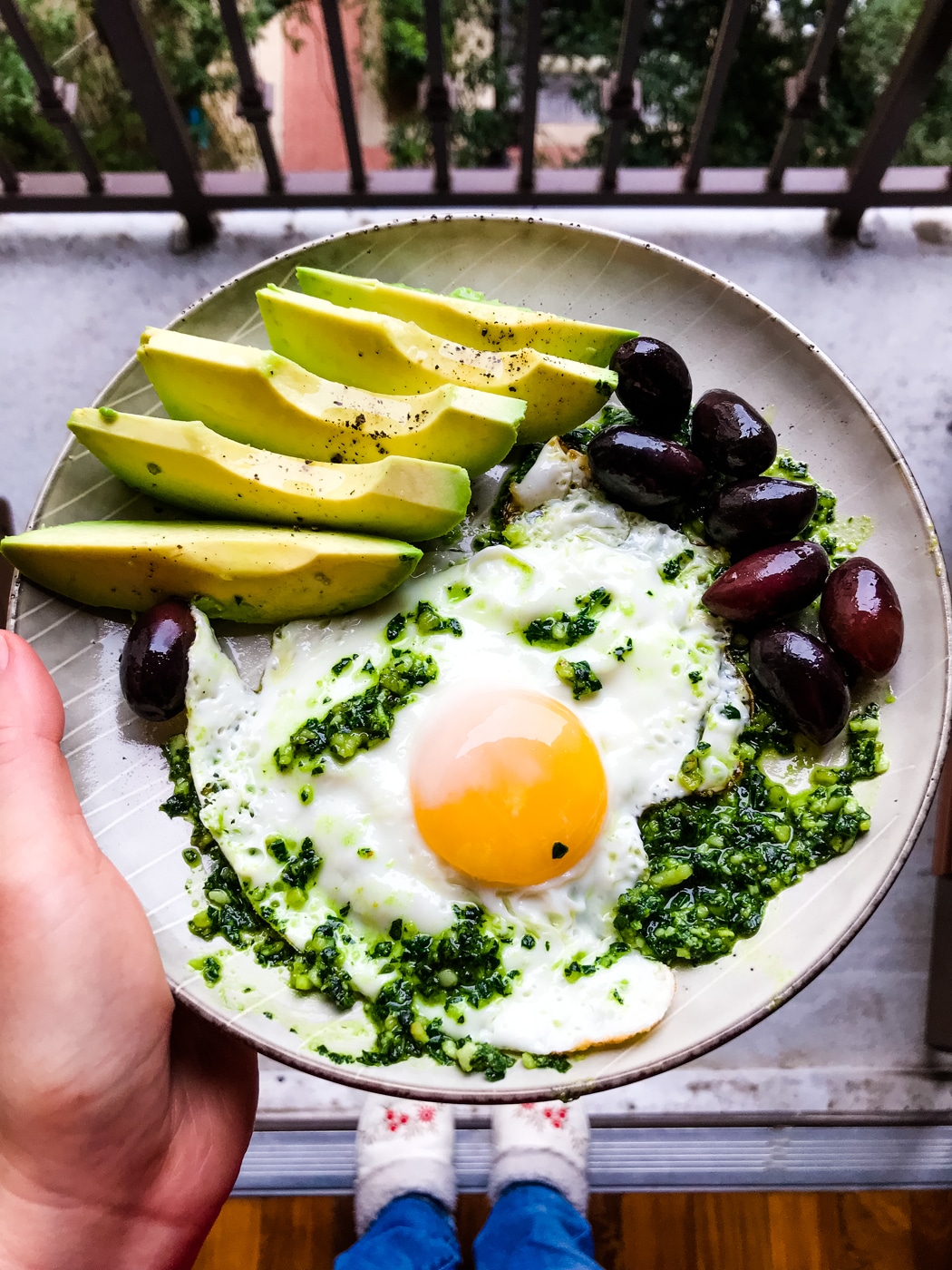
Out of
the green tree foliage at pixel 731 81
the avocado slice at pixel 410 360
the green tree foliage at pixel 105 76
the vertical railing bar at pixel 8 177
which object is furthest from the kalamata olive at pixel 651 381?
the green tree foliage at pixel 105 76

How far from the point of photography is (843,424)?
1.64 m

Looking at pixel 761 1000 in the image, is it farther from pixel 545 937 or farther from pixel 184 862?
pixel 184 862

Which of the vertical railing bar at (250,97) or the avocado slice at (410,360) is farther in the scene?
the vertical railing bar at (250,97)

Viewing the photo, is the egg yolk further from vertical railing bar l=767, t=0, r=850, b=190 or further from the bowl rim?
vertical railing bar l=767, t=0, r=850, b=190

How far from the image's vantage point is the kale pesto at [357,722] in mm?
1459

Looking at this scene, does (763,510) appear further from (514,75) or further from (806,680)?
(514,75)

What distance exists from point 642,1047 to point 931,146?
9.87 feet

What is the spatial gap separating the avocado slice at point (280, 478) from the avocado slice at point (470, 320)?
0.27 meters

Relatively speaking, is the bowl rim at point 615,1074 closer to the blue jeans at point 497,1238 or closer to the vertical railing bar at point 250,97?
the blue jeans at point 497,1238

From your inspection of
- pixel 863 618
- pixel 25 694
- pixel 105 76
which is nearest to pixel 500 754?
pixel 863 618

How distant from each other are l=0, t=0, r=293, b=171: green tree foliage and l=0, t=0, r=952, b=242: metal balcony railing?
111cm

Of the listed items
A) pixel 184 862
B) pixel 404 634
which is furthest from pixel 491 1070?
pixel 404 634

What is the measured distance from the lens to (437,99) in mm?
2186

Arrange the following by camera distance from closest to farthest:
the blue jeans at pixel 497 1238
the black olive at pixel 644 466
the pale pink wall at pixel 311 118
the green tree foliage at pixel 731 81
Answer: the black olive at pixel 644 466
the blue jeans at pixel 497 1238
the green tree foliage at pixel 731 81
the pale pink wall at pixel 311 118
